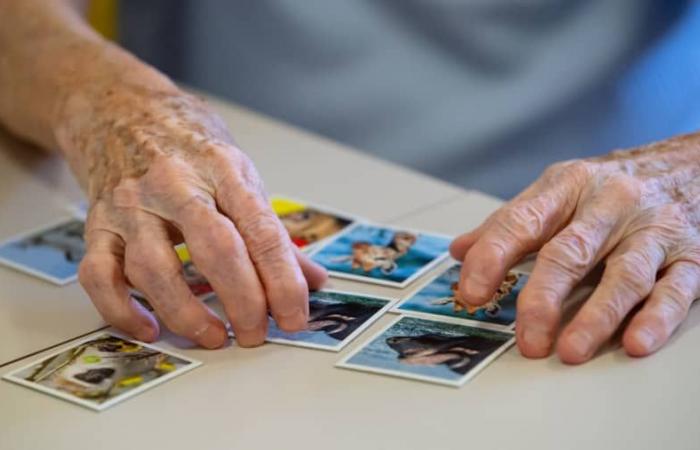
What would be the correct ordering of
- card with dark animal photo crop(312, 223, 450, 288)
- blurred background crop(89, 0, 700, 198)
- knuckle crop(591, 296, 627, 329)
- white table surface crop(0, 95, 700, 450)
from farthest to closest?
blurred background crop(89, 0, 700, 198) < card with dark animal photo crop(312, 223, 450, 288) < knuckle crop(591, 296, 627, 329) < white table surface crop(0, 95, 700, 450)

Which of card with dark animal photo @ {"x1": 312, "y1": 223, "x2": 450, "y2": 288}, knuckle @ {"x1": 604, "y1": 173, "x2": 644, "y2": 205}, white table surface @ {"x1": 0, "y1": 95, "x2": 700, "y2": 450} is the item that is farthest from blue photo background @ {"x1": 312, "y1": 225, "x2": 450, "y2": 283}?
knuckle @ {"x1": 604, "y1": 173, "x2": 644, "y2": 205}

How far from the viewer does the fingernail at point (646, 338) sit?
92 cm

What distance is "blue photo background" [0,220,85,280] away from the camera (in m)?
1.20

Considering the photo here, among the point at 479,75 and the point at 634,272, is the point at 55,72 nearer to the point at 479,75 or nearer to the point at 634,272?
the point at 479,75

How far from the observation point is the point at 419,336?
0.98 metres

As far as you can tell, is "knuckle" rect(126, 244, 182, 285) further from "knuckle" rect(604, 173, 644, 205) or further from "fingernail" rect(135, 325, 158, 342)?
"knuckle" rect(604, 173, 644, 205)

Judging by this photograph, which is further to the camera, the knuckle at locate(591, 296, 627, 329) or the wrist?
the wrist

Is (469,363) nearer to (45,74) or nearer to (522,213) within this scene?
(522,213)

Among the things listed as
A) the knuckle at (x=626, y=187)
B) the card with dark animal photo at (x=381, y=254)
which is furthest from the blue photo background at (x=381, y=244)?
the knuckle at (x=626, y=187)

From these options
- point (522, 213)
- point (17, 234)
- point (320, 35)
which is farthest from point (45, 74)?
point (522, 213)

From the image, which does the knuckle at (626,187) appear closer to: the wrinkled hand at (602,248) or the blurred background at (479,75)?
the wrinkled hand at (602,248)

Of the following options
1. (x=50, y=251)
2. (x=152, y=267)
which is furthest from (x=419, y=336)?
(x=50, y=251)

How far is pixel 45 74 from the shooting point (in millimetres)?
1402

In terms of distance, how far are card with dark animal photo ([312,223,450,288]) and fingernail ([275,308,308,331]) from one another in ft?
0.48
